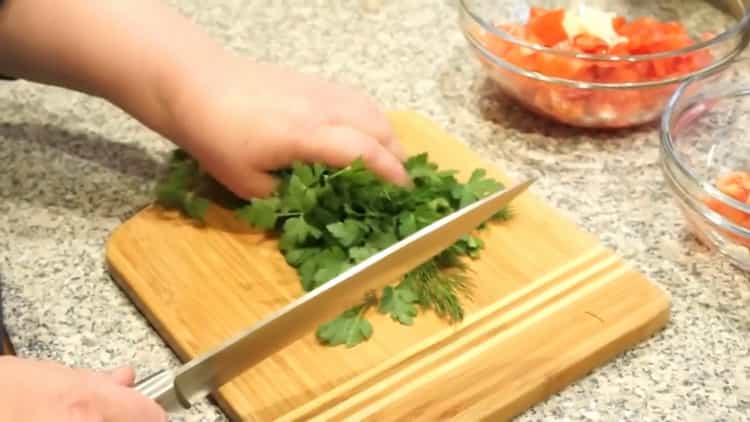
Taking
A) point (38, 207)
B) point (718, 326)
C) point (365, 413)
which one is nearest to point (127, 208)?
point (38, 207)

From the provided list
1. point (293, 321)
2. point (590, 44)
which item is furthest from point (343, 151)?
point (590, 44)

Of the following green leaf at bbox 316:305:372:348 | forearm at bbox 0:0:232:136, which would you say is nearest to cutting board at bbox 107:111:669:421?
green leaf at bbox 316:305:372:348

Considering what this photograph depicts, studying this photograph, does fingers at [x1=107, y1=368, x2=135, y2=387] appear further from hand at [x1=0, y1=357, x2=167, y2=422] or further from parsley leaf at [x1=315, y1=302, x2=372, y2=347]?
parsley leaf at [x1=315, y1=302, x2=372, y2=347]

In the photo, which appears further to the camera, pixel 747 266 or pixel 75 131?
pixel 75 131

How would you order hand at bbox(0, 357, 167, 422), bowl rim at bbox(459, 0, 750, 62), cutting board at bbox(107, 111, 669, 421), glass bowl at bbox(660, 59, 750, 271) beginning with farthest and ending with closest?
1. bowl rim at bbox(459, 0, 750, 62)
2. glass bowl at bbox(660, 59, 750, 271)
3. cutting board at bbox(107, 111, 669, 421)
4. hand at bbox(0, 357, 167, 422)

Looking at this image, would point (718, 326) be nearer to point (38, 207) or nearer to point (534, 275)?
point (534, 275)

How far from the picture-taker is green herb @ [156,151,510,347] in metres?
0.74

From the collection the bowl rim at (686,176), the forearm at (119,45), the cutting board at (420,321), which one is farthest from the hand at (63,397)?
the bowl rim at (686,176)

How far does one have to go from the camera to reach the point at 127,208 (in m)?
0.87

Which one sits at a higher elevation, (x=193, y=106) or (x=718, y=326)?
(x=193, y=106)

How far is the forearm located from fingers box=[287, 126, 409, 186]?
12cm

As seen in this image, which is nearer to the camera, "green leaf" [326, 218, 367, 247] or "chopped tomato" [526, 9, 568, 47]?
"green leaf" [326, 218, 367, 247]

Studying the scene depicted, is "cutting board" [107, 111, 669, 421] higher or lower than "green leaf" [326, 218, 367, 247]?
lower

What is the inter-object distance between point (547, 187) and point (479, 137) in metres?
0.11
